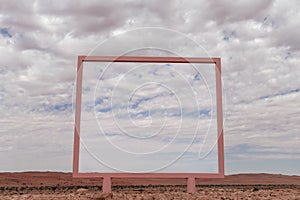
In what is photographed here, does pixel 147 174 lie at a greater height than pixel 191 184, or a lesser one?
greater

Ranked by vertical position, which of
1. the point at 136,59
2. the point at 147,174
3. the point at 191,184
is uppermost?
the point at 136,59

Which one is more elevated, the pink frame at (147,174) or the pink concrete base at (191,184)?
the pink frame at (147,174)

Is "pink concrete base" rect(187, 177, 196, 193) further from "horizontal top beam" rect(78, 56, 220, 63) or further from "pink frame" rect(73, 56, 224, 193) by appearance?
"horizontal top beam" rect(78, 56, 220, 63)

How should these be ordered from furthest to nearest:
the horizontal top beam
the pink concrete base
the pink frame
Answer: the horizontal top beam, the pink concrete base, the pink frame

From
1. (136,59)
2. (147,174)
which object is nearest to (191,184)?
(147,174)

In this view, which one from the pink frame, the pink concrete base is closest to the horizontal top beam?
the pink frame

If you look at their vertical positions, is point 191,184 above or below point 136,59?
below

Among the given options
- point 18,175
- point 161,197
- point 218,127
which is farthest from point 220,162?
point 18,175

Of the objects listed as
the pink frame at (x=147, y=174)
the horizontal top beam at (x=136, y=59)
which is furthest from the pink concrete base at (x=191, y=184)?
the horizontal top beam at (x=136, y=59)

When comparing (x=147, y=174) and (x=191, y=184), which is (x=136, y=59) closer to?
(x=147, y=174)

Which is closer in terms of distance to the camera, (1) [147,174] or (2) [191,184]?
(1) [147,174]

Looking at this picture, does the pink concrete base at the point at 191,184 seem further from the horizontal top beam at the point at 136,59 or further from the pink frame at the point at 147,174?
the horizontal top beam at the point at 136,59

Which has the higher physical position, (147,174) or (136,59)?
(136,59)

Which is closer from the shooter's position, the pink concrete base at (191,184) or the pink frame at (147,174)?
the pink frame at (147,174)
